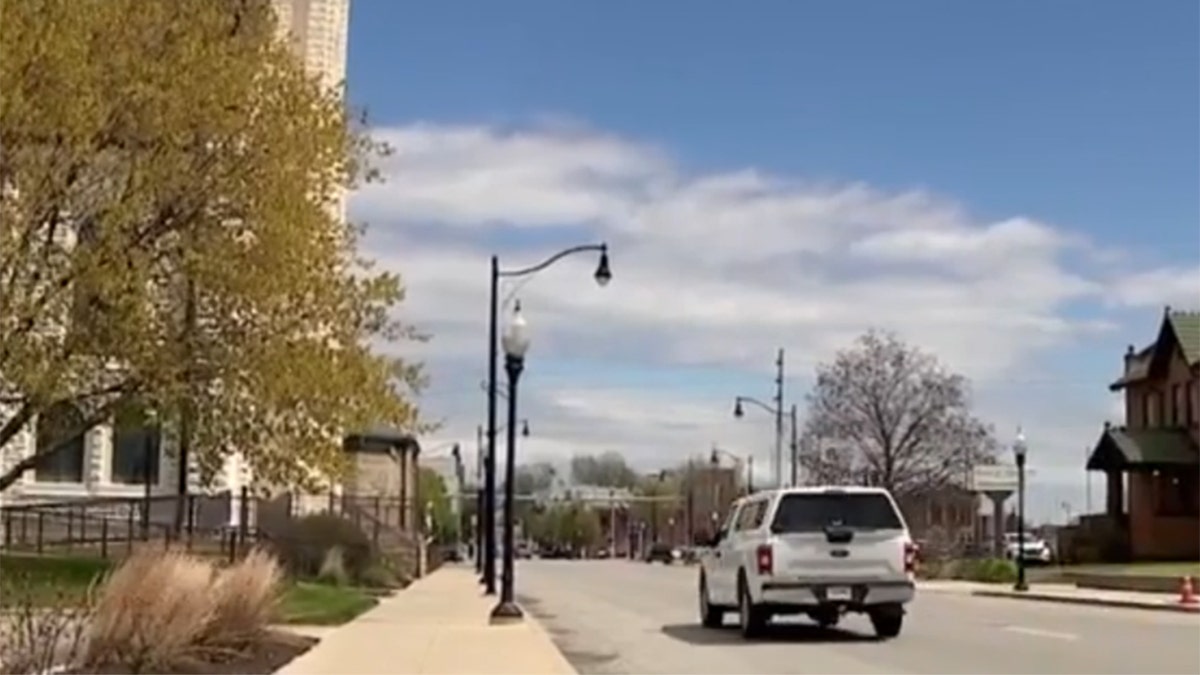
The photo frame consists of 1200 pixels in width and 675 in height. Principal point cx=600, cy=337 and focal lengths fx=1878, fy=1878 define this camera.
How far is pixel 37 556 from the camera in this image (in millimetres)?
36531

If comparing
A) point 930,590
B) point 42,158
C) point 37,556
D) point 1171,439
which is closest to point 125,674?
point 42,158

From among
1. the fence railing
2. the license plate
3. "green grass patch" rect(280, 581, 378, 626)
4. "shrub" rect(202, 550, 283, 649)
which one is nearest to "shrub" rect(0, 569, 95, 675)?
"shrub" rect(202, 550, 283, 649)

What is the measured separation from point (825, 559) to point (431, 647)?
16.5 feet

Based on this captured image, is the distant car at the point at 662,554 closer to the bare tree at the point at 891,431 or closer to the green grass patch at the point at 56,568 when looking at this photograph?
the bare tree at the point at 891,431

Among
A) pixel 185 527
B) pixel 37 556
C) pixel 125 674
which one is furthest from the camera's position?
pixel 185 527

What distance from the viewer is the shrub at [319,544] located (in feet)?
137

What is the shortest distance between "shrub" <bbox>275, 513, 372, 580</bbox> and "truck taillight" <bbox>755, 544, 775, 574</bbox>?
63.7 ft

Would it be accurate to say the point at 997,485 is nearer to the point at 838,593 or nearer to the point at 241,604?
the point at 838,593

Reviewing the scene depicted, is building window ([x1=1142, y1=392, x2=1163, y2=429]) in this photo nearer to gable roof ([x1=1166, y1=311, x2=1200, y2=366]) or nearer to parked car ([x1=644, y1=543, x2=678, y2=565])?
gable roof ([x1=1166, y1=311, x2=1200, y2=366])

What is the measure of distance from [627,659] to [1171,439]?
166 ft

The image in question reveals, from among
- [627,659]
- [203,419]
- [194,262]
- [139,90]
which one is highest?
[139,90]

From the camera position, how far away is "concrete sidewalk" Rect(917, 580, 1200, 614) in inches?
1435

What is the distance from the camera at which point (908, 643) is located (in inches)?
915

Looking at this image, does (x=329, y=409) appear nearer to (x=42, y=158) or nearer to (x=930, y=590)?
(x=42, y=158)
